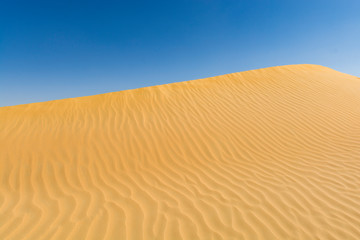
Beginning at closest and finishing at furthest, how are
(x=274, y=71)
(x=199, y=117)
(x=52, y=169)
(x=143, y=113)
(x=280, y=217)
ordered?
(x=280, y=217) < (x=52, y=169) < (x=199, y=117) < (x=143, y=113) < (x=274, y=71)

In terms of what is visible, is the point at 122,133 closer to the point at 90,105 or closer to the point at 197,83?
the point at 90,105

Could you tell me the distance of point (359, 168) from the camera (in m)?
3.63

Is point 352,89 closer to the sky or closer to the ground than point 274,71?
closer to the ground

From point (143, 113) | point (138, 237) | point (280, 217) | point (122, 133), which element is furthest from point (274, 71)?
point (138, 237)

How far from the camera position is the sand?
2451mm

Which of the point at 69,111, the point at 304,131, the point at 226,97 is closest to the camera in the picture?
the point at 304,131

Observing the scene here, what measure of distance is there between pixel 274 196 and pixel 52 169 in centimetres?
425

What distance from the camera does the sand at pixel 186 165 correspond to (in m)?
2.45

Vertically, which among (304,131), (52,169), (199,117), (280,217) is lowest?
(280,217)

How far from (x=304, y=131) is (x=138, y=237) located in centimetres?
514

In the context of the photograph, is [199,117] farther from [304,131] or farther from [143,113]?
[304,131]

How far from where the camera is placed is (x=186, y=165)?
13.7ft

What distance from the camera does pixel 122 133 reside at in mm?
5496

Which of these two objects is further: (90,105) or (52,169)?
(90,105)
